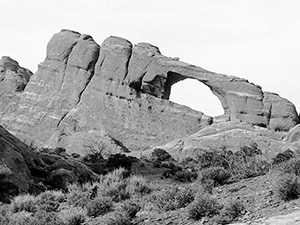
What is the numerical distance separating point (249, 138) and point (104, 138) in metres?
21.6

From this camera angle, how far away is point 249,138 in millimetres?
72688

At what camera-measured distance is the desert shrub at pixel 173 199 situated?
12172 millimetres

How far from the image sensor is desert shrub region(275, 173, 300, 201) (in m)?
10.3

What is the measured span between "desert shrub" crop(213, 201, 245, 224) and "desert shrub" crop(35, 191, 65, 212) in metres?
6.16

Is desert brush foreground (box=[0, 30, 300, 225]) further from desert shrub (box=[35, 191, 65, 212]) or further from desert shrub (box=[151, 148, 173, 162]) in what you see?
desert shrub (box=[35, 191, 65, 212])

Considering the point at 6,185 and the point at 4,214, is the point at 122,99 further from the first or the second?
the point at 4,214

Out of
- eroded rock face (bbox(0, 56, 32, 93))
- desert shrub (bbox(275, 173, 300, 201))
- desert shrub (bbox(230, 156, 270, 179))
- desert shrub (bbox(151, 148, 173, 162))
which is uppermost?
eroded rock face (bbox(0, 56, 32, 93))

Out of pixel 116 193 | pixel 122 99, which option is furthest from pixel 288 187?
pixel 122 99

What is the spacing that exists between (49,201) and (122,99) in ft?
232

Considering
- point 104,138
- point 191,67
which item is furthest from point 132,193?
point 191,67

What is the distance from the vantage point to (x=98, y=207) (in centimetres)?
1307

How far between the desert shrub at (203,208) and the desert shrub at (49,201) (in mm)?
5369

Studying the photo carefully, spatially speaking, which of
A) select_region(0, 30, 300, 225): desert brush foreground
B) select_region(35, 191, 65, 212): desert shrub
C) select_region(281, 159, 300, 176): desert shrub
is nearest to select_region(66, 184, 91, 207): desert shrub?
select_region(35, 191, 65, 212): desert shrub

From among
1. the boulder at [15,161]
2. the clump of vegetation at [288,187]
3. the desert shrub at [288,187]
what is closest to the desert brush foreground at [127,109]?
the boulder at [15,161]
